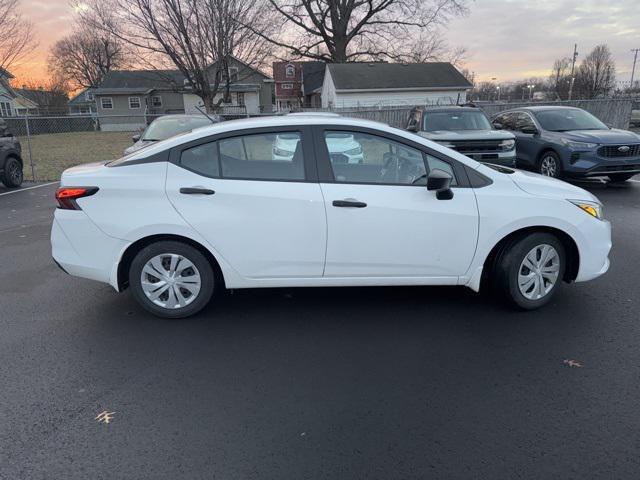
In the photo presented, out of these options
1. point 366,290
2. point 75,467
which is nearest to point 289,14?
point 366,290


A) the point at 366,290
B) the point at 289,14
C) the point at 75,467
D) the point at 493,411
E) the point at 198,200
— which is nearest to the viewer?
the point at 75,467

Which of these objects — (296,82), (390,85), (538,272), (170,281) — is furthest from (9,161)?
(296,82)

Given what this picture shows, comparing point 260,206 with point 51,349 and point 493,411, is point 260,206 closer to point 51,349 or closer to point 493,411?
point 51,349

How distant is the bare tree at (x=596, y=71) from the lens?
165 feet

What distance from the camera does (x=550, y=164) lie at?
10.9 m

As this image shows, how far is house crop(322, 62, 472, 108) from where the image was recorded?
35562 mm

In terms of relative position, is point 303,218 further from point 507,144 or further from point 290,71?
point 290,71

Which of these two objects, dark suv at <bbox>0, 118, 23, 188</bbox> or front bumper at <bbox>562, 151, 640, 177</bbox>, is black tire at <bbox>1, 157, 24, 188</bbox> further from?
front bumper at <bbox>562, 151, 640, 177</bbox>

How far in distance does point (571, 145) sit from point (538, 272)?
7.13 metres

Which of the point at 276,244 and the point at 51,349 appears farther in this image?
the point at 276,244

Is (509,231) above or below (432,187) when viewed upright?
below

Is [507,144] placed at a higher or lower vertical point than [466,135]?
lower

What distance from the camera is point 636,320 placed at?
13.9 ft

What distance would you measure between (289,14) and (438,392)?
128 feet
